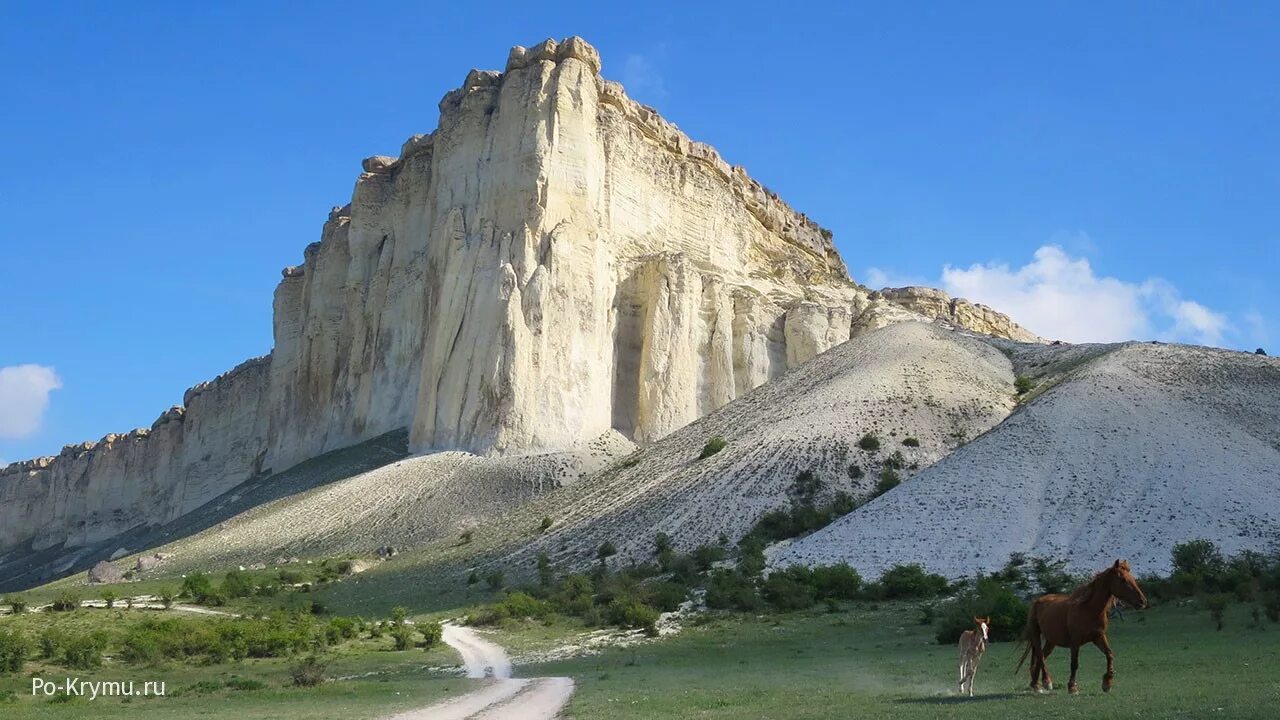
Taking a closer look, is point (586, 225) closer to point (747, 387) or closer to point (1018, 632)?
point (747, 387)

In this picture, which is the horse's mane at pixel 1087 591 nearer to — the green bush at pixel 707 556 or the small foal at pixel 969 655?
the small foal at pixel 969 655

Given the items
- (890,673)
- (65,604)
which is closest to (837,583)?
(890,673)

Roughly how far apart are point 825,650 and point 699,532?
16.4 m

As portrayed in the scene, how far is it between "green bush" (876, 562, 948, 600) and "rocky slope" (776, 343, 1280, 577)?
1.07 metres

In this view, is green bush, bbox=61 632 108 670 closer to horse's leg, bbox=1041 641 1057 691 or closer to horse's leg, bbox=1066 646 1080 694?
horse's leg, bbox=1041 641 1057 691

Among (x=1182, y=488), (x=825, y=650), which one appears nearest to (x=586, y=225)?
(x=1182, y=488)

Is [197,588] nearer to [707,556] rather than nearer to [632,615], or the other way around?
[707,556]

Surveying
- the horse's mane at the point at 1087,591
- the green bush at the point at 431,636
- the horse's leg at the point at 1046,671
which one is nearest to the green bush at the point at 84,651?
the green bush at the point at 431,636

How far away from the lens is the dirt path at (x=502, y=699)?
658 inches

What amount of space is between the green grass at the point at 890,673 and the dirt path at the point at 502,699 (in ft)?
1.50

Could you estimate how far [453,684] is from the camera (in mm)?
21828

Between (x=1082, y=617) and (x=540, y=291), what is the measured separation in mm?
52649

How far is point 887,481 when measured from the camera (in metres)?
44.2

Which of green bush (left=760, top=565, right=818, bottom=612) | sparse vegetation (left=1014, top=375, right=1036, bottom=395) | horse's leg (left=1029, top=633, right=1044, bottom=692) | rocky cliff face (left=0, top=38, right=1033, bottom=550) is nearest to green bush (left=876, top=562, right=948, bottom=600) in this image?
green bush (left=760, top=565, right=818, bottom=612)
